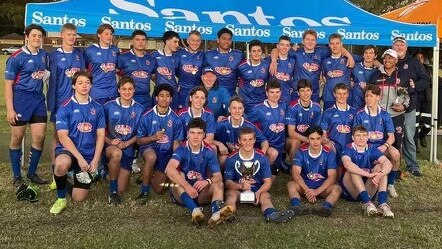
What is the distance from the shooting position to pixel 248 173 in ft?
16.5

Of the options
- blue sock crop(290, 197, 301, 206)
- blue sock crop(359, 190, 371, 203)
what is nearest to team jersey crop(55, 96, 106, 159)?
blue sock crop(290, 197, 301, 206)

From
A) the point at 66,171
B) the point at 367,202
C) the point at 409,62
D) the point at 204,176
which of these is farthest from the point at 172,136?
the point at 409,62

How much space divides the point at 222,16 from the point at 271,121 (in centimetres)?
243

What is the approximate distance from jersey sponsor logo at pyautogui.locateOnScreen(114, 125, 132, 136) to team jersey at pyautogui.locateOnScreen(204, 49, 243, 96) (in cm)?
170

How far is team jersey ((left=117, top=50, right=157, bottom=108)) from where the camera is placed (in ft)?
20.7

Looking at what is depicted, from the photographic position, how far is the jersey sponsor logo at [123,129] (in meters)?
5.49

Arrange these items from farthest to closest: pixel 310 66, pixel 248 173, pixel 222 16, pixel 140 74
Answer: pixel 222 16
pixel 310 66
pixel 140 74
pixel 248 173

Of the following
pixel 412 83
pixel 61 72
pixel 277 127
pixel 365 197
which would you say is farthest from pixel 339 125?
pixel 61 72

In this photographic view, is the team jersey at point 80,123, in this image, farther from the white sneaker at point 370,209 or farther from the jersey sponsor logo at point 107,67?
the white sneaker at point 370,209

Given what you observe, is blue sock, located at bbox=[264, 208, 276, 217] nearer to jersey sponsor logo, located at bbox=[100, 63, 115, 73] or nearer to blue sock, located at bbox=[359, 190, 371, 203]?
blue sock, located at bbox=[359, 190, 371, 203]

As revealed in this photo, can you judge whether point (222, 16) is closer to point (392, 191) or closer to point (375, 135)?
point (375, 135)

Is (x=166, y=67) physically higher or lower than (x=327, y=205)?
higher

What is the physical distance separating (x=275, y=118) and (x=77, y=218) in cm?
272

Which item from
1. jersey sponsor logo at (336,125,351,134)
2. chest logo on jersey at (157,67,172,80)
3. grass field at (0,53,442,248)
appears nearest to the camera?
grass field at (0,53,442,248)
